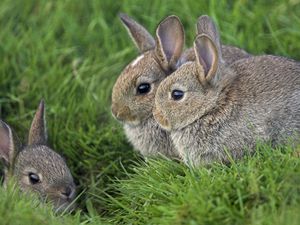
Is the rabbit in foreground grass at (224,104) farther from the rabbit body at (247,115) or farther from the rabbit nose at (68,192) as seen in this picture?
the rabbit nose at (68,192)

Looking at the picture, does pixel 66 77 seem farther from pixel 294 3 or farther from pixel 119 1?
pixel 294 3

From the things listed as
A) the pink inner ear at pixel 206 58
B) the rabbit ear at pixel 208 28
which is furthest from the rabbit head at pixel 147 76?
the pink inner ear at pixel 206 58

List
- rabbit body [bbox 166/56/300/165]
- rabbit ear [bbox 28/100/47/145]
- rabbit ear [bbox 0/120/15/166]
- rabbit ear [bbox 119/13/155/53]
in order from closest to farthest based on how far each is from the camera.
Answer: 1. rabbit body [bbox 166/56/300/165]
2. rabbit ear [bbox 0/120/15/166]
3. rabbit ear [bbox 28/100/47/145]
4. rabbit ear [bbox 119/13/155/53]

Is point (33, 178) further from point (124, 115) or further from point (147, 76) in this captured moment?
point (147, 76)

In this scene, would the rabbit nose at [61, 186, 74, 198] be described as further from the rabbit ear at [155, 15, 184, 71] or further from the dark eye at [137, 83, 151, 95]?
the rabbit ear at [155, 15, 184, 71]

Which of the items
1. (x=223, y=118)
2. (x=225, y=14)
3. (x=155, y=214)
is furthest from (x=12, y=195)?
(x=225, y=14)

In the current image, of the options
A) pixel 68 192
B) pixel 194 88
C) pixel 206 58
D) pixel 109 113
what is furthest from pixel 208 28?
pixel 68 192

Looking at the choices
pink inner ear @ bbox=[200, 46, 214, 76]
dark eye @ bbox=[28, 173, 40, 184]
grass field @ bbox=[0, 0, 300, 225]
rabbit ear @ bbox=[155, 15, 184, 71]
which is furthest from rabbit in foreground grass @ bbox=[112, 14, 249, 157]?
dark eye @ bbox=[28, 173, 40, 184]
